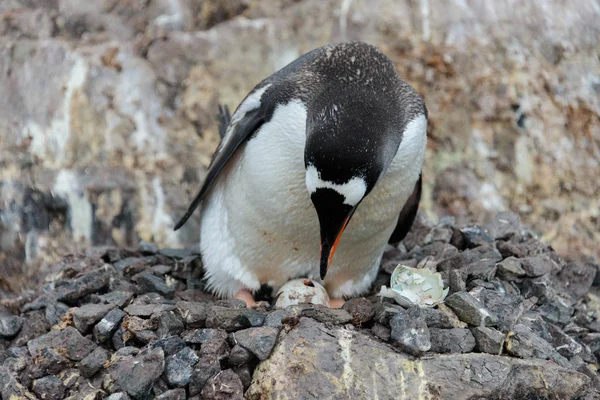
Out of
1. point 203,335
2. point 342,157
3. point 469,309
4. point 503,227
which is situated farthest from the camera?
point 503,227

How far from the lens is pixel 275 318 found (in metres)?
2.61

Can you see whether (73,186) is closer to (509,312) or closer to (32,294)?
(32,294)

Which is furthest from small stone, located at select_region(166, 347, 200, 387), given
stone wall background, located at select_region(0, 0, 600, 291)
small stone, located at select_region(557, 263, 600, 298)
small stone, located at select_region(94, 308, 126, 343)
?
stone wall background, located at select_region(0, 0, 600, 291)

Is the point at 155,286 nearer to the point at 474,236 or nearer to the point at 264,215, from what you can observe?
the point at 264,215

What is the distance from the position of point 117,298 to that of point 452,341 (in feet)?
4.51

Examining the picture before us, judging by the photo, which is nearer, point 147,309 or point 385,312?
point 385,312

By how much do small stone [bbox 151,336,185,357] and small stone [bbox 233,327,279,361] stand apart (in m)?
0.20

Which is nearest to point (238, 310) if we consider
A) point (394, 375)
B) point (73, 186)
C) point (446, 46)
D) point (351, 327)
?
point (351, 327)

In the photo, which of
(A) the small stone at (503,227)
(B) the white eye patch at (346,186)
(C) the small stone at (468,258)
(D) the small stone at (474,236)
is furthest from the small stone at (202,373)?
(A) the small stone at (503,227)

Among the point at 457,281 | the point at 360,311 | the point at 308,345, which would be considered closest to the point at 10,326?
the point at 308,345

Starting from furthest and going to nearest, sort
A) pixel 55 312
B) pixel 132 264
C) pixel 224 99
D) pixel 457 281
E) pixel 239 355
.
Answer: pixel 224 99, pixel 132 264, pixel 55 312, pixel 457 281, pixel 239 355

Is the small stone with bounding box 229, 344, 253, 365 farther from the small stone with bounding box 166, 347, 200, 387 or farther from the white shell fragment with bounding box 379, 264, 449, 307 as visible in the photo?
the white shell fragment with bounding box 379, 264, 449, 307

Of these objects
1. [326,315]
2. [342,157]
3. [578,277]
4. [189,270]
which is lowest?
[578,277]

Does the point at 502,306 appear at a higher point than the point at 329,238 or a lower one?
lower
